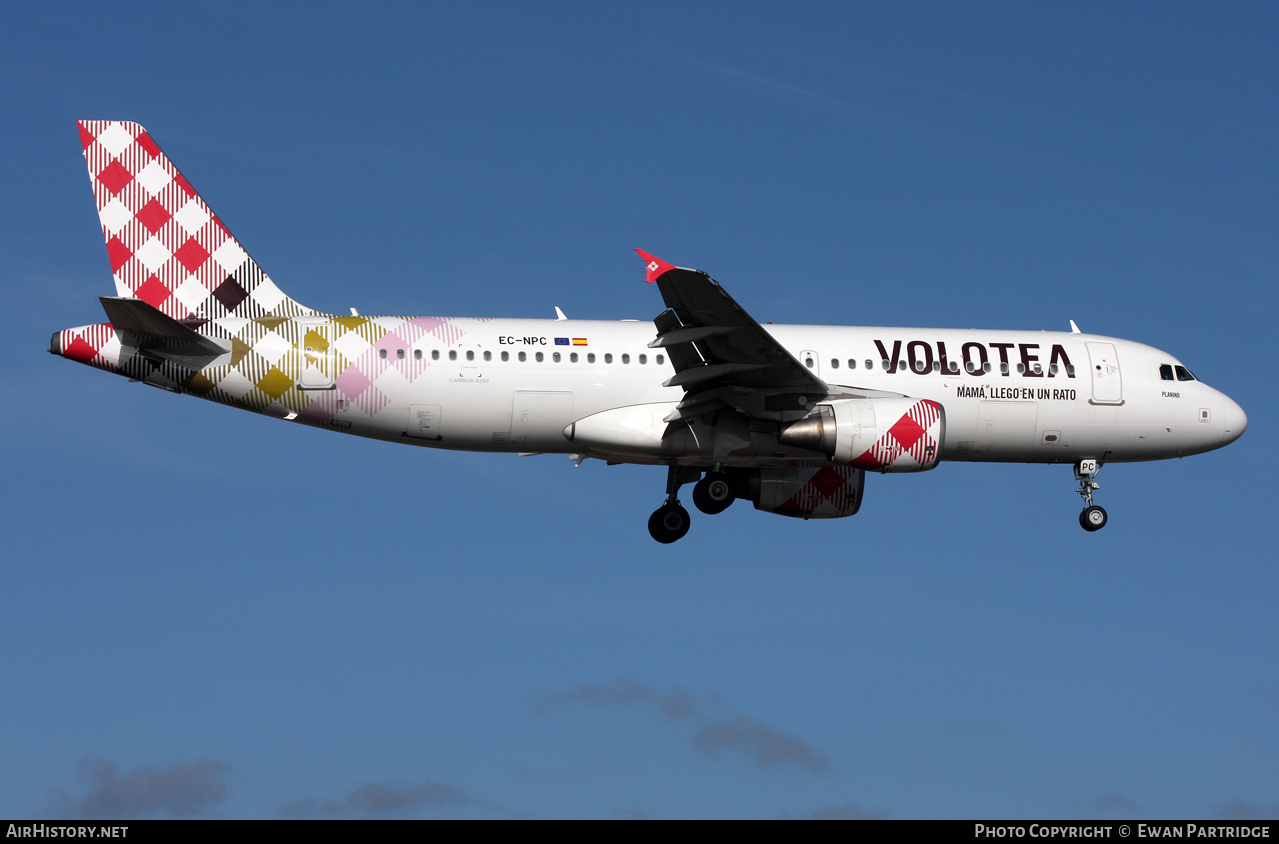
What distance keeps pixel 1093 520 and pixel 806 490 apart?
6412 mm

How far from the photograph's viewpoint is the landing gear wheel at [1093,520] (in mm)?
31517

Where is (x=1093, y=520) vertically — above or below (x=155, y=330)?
below

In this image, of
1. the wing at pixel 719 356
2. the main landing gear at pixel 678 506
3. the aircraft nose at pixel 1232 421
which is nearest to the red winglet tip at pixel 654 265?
the wing at pixel 719 356

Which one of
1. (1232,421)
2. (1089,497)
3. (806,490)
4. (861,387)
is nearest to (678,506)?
(806,490)

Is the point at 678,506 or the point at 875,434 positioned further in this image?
the point at 678,506

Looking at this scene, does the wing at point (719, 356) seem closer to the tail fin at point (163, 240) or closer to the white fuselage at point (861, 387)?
the white fuselage at point (861, 387)

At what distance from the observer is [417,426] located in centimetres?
2830

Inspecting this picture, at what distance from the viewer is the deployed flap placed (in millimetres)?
26266

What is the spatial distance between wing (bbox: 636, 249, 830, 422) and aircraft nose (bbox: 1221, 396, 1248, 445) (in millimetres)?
10560

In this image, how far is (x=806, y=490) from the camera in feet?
106

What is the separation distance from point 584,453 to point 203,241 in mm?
9523

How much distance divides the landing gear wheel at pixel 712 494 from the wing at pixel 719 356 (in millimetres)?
2769

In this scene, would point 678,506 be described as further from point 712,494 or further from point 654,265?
point 654,265
